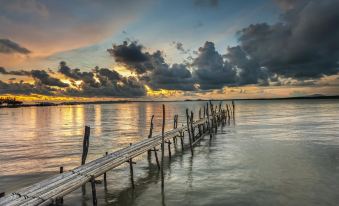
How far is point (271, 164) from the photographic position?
1797 cm

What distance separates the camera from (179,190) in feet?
44.2

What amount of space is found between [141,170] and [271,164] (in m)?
7.16

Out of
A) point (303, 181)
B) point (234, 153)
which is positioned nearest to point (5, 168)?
point (234, 153)

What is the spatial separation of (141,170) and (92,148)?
10.5m

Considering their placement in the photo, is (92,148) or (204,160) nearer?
(204,160)

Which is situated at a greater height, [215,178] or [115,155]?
[115,155]

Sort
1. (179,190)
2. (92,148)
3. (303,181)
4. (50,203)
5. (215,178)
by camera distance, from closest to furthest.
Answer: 1. (50,203)
2. (179,190)
3. (303,181)
4. (215,178)
5. (92,148)

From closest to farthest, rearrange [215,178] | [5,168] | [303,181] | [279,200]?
[279,200]
[303,181]
[215,178]
[5,168]

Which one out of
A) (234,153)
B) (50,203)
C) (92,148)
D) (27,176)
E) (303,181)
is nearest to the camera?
(50,203)

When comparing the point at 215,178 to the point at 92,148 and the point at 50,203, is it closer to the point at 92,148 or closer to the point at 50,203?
the point at 50,203

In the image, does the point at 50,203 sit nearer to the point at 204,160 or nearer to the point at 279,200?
the point at 279,200

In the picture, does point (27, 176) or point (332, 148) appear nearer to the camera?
point (27, 176)

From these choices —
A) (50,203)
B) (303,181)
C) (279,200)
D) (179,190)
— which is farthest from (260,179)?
(50,203)

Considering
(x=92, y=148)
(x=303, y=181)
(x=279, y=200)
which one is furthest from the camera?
(x=92, y=148)
